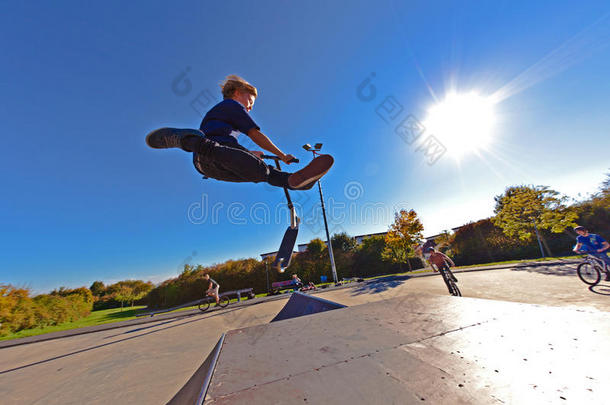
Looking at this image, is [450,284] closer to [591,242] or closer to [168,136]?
[591,242]

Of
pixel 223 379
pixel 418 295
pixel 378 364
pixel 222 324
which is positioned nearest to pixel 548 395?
pixel 378 364

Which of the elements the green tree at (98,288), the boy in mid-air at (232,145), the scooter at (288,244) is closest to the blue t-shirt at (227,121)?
the boy in mid-air at (232,145)

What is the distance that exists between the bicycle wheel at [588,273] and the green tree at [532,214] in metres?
11.9

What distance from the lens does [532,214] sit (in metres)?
16.0

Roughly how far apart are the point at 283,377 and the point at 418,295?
2.50 meters

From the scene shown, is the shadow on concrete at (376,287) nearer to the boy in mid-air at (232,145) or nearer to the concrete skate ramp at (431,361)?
the concrete skate ramp at (431,361)

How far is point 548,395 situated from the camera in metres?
0.92

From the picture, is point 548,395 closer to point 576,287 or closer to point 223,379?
point 223,379

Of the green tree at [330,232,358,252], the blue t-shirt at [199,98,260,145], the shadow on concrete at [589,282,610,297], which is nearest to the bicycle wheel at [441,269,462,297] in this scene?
the shadow on concrete at [589,282,610,297]

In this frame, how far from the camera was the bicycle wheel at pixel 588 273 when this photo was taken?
6.09m

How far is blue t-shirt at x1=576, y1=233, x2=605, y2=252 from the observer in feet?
18.6

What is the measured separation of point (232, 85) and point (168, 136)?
1.02 m

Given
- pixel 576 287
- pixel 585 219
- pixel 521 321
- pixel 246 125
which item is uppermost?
pixel 246 125

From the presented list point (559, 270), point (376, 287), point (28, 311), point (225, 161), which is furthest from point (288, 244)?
point (28, 311)
